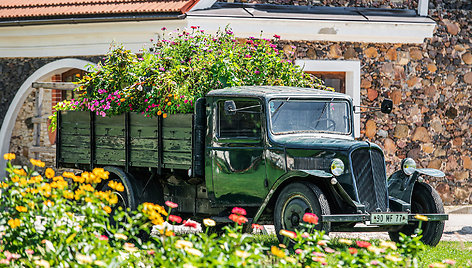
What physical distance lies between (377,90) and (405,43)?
0.91 metres

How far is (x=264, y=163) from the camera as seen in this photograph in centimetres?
834

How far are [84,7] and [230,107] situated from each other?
612cm

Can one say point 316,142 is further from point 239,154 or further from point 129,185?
point 129,185

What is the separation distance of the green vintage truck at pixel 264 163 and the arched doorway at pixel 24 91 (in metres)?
4.00

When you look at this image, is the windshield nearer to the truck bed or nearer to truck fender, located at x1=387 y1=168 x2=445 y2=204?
truck fender, located at x1=387 y1=168 x2=445 y2=204

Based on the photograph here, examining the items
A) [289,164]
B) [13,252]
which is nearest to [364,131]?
[289,164]

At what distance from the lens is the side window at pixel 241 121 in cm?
853

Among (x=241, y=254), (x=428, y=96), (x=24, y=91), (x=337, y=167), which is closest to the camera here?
(x=241, y=254)

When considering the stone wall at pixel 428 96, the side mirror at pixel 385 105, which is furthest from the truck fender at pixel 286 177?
the stone wall at pixel 428 96

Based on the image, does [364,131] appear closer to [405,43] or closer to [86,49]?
[405,43]

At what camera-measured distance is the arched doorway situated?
13656 millimetres

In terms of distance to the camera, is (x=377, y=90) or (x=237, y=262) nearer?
(x=237, y=262)

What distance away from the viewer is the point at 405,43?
13703 mm

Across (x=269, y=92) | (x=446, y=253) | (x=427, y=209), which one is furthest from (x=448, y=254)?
(x=269, y=92)
